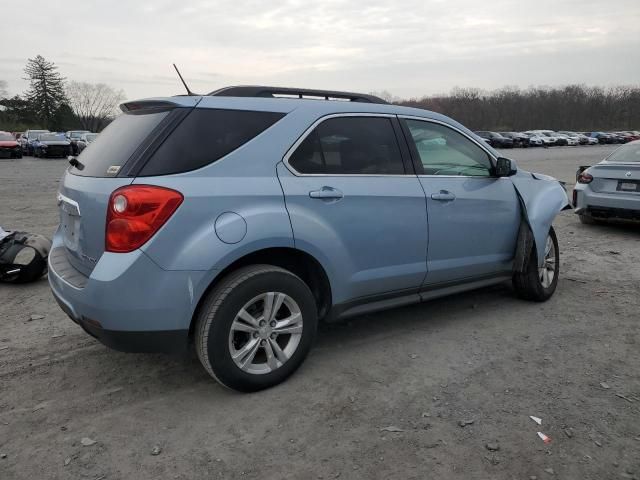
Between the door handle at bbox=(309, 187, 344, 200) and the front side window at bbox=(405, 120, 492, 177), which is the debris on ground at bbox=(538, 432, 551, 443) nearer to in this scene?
the door handle at bbox=(309, 187, 344, 200)

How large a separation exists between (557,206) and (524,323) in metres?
1.20

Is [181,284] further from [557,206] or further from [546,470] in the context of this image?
[557,206]

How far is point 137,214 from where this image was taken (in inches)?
112

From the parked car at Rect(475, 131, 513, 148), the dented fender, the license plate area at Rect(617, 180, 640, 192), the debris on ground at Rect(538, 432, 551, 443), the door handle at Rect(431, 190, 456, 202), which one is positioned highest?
the door handle at Rect(431, 190, 456, 202)

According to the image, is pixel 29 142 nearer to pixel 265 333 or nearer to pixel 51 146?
pixel 51 146

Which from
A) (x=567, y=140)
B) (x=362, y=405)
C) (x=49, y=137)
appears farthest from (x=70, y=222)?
(x=567, y=140)

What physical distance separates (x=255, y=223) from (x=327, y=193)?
0.56 metres

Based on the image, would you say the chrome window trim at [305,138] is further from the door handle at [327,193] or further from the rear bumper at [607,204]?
the rear bumper at [607,204]

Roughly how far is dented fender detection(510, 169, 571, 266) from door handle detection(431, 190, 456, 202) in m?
0.90

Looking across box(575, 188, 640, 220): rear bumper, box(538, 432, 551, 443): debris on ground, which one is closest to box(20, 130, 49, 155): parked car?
box(575, 188, 640, 220): rear bumper

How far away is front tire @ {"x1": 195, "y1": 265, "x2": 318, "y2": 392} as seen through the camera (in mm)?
3031

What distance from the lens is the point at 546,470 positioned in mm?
2592

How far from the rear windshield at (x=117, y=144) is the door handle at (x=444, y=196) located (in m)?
2.00

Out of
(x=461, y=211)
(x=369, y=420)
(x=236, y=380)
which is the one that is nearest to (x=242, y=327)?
(x=236, y=380)
